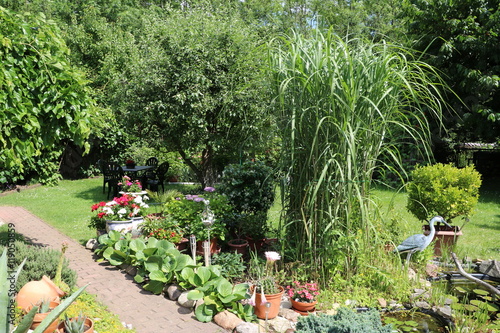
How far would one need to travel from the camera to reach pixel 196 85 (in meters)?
8.37

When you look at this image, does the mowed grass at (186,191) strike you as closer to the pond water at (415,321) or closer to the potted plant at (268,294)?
the potted plant at (268,294)

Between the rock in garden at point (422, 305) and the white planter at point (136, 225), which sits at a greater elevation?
the white planter at point (136, 225)

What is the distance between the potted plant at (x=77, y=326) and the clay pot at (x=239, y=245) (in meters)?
2.21

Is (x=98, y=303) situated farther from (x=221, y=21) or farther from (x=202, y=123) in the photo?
(x=221, y=21)

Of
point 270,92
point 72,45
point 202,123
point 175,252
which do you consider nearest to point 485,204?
point 202,123

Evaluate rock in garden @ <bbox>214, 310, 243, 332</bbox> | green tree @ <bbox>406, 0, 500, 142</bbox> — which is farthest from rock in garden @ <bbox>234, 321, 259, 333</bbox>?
green tree @ <bbox>406, 0, 500, 142</bbox>

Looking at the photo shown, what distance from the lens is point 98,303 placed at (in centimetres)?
391

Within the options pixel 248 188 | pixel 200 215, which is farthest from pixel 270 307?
pixel 248 188

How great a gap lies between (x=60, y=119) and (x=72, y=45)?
37.4 ft

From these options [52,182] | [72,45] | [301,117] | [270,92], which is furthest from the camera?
[72,45]

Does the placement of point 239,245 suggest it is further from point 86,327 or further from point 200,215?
point 86,327

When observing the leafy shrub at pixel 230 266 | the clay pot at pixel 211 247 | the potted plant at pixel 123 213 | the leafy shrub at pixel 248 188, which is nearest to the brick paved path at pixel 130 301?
the potted plant at pixel 123 213

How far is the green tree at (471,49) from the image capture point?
9984 millimetres

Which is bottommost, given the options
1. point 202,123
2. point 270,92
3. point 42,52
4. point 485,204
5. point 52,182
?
point 485,204
